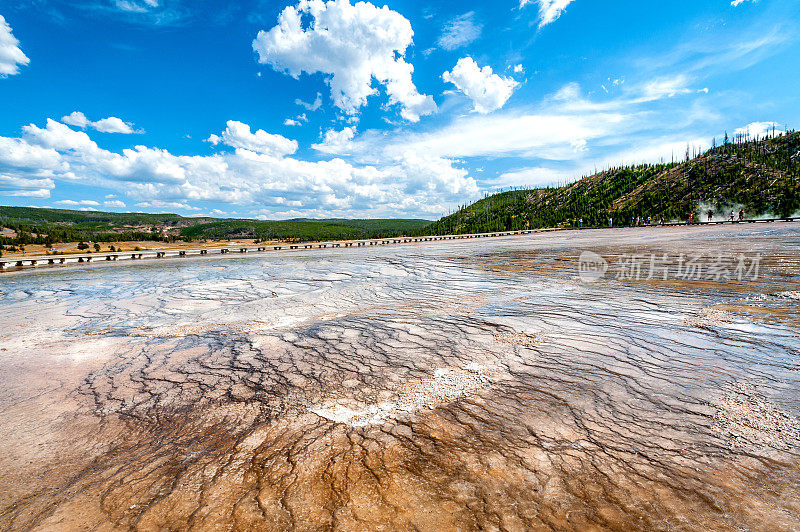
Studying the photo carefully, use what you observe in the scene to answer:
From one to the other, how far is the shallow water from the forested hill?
87723 millimetres

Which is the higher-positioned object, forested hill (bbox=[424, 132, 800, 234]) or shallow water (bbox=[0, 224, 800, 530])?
forested hill (bbox=[424, 132, 800, 234])

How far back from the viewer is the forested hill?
2975 inches

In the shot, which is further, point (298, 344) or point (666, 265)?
point (666, 265)

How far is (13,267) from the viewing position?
23359 millimetres

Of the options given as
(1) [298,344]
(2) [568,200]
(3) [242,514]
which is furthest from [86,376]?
(2) [568,200]

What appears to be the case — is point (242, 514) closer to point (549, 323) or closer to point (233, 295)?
point (549, 323)

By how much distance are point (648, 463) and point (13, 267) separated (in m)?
34.8

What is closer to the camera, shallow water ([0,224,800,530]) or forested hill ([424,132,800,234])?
shallow water ([0,224,800,530])

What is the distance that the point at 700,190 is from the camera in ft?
297

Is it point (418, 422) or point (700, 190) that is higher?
point (700, 190)

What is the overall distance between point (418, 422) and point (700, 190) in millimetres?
119492

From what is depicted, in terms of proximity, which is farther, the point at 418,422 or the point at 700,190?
the point at 700,190

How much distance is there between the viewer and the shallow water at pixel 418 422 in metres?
1.99

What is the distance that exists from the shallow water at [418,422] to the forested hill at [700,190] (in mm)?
87723
